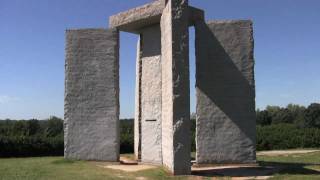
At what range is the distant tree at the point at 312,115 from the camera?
57.0 m

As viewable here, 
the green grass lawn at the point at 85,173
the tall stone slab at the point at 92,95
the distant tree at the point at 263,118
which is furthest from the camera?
the distant tree at the point at 263,118

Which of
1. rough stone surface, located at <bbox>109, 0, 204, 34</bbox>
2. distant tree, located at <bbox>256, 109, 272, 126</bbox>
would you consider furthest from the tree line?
distant tree, located at <bbox>256, 109, 272, 126</bbox>

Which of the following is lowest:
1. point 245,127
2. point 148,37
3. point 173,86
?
point 245,127

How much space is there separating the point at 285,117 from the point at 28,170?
57.3 m

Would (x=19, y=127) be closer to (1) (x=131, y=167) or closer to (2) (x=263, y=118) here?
(1) (x=131, y=167)

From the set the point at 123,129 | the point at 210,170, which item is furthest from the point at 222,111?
the point at 123,129

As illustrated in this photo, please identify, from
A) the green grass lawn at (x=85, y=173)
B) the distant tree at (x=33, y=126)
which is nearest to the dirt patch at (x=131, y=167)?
the green grass lawn at (x=85, y=173)

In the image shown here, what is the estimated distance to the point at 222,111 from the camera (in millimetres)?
16031

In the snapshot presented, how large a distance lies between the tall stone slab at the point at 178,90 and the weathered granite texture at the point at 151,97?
85.1 inches

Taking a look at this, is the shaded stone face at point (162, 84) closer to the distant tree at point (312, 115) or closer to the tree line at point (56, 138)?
the tree line at point (56, 138)

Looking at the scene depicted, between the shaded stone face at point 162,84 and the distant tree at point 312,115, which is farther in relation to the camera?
Result: the distant tree at point 312,115

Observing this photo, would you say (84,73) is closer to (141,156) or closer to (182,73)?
(141,156)

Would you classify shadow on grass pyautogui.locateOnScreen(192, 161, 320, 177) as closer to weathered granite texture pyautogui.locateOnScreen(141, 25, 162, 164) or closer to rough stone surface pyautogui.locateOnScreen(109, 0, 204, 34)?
weathered granite texture pyautogui.locateOnScreen(141, 25, 162, 164)

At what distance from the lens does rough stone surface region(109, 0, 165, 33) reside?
15953 mm
